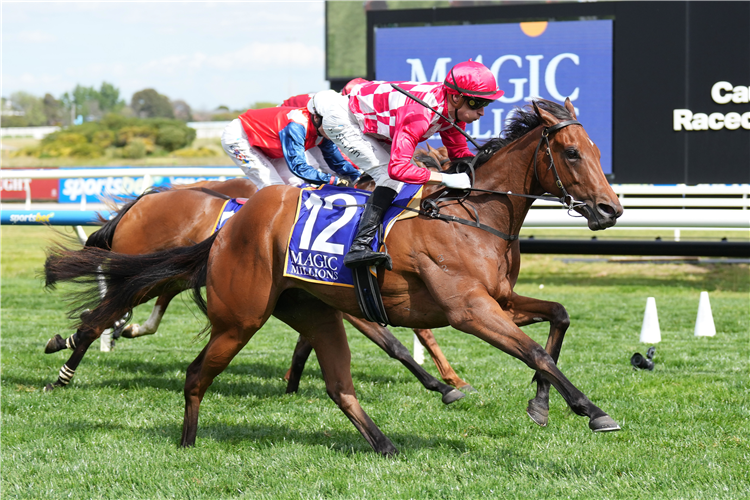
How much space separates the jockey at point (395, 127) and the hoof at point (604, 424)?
1263 millimetres

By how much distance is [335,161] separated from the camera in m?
6.31

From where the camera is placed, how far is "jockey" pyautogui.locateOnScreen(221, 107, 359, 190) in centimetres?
590

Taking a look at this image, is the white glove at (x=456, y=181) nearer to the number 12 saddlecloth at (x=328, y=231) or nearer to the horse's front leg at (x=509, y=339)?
the number 12 saddlecloth at (x=328, y=231)

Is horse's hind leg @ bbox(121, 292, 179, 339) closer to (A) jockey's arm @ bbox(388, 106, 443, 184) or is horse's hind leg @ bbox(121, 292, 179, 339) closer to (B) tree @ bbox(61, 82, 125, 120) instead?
(A) jockey's arm @ bbox(388, 106, 443, 184)

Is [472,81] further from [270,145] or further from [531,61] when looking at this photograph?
[531,61]

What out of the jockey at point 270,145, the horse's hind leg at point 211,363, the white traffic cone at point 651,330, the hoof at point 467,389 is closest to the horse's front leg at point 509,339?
the horse's hind leg at point 211,363

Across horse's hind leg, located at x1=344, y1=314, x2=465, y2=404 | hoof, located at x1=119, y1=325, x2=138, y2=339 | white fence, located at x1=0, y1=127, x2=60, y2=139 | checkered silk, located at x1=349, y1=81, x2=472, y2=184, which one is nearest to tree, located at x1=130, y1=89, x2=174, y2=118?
white fence, located at x1=0, y1=127, x2=60, y2=139

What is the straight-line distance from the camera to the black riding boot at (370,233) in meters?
4.02

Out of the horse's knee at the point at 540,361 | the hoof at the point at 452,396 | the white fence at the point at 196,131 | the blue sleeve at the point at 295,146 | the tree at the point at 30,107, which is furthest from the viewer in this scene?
the tree at the point at 30,107

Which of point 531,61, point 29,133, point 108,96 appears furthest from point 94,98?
point 531,61

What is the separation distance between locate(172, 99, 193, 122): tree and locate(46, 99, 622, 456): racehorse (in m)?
73.9

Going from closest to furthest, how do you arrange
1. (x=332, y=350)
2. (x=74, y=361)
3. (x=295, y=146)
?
(x=332, y=350) → (x=295, y=146) → (x=74, y=361)

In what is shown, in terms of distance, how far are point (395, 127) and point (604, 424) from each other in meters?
1.77

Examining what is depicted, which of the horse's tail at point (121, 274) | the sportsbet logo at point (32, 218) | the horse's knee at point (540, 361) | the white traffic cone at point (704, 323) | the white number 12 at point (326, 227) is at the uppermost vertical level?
the white number 12 at point (326, 227)
